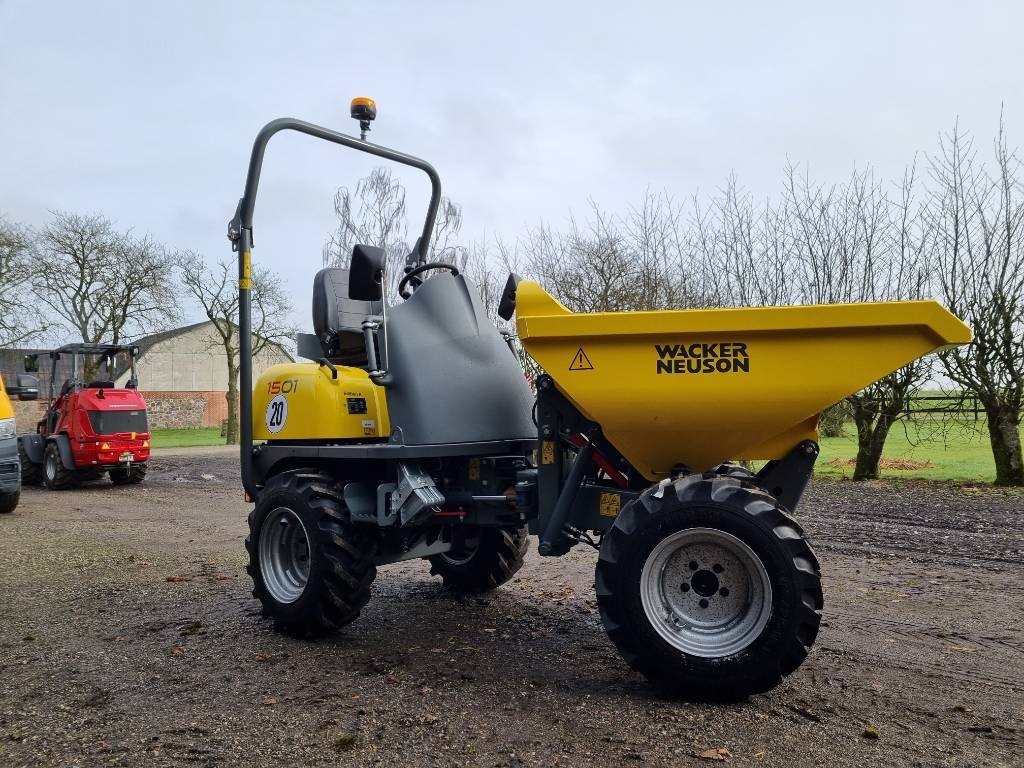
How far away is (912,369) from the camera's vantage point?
44.0 ft

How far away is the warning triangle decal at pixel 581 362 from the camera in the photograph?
394 cm

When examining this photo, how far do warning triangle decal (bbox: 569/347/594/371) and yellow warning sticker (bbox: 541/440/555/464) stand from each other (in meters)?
0.62

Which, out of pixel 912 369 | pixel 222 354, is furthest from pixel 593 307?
pixel 222 354

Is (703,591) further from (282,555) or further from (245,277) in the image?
(245,277)

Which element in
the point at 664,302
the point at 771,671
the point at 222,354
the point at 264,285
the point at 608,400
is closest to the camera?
the point at 771,671

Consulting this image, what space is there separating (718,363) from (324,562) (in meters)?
2.41

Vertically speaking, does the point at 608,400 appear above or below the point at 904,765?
above

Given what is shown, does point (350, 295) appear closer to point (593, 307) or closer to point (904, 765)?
point (904, 765)

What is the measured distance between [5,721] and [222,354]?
49317mm

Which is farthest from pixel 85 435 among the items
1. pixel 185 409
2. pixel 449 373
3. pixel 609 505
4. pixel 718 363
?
pixel 185 409

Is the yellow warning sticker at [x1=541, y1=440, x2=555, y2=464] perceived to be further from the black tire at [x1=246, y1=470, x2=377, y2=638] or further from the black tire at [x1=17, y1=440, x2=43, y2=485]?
the black tire at [x1=17, y1=440, x2=43, y2=485]

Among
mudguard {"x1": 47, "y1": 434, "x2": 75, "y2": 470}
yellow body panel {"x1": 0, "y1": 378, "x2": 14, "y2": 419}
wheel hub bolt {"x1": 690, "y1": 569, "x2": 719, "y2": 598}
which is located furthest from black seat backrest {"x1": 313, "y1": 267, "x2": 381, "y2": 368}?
mudguard {"x1": 47, "y1": 434, "x2": 75, "y2": 470}

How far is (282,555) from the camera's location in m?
5.17

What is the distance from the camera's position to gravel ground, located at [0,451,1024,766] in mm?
3232
